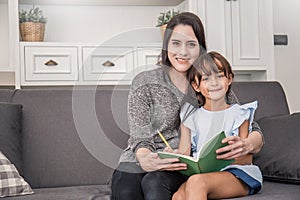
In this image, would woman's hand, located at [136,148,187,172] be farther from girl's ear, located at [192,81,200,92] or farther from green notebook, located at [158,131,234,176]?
girl's ear, located at [192,81,200,92]

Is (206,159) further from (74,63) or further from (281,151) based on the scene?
(74,63)

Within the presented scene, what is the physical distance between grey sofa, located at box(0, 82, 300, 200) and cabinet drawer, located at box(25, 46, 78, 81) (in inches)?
39.9

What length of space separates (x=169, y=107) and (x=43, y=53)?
1582mm

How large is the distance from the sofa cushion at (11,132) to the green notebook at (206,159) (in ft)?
2.19

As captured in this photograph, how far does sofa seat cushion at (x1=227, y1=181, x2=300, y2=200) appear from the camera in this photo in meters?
1.58

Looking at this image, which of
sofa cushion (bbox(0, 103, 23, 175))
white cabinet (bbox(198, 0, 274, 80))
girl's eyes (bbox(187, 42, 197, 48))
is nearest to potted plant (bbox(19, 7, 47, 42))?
white cabinet (bbox(198, 0, 274, 80))

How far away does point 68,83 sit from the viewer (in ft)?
10.7

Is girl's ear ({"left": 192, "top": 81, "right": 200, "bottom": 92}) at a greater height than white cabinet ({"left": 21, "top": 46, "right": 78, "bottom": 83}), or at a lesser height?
lesser

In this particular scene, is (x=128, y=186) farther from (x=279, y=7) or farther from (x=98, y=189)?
(x=279, y=7)

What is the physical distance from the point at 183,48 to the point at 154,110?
24cm

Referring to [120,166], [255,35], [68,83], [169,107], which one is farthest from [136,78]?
[255,35]

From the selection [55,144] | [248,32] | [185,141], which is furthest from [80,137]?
[248,32]

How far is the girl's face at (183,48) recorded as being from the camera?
186 centimetres

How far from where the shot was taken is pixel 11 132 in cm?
201
